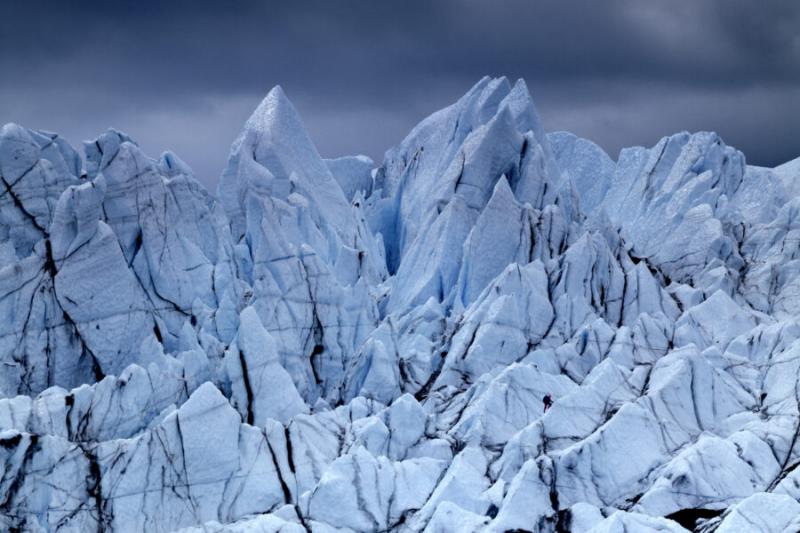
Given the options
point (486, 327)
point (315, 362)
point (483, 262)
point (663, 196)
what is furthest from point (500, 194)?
point (663, 196)

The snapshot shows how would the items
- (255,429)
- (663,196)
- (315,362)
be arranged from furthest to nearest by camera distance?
1. (663,196)
2. (315,362)
3. (255,429)

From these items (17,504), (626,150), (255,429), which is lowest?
(17,504)

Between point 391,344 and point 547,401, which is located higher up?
point 547,401

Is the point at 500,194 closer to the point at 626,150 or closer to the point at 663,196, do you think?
the point at 663,196

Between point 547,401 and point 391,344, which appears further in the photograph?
point 391,344

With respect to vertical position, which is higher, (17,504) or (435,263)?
(435,263)

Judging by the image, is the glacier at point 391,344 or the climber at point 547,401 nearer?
the glacier at point 391,344

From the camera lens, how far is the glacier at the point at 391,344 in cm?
2586

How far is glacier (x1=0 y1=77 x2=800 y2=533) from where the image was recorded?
2586 cm

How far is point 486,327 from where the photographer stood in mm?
36094

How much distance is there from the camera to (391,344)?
3597 centimetres

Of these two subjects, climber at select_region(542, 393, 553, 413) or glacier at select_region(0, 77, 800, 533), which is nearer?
glacier at select_region(0, 77, 800, 533)

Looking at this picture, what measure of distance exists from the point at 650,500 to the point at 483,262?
1903 centimetres

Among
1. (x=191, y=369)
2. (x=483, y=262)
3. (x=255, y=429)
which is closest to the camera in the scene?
(x=255, y=429)
